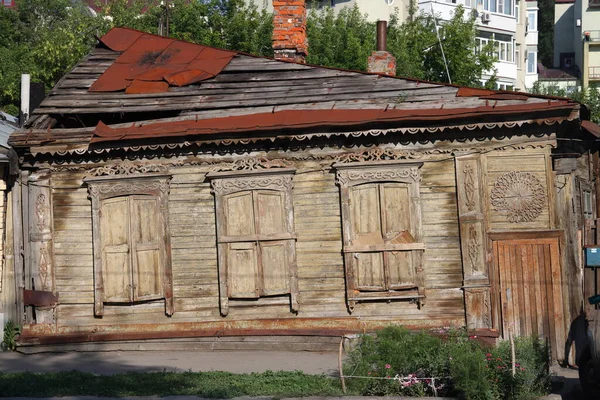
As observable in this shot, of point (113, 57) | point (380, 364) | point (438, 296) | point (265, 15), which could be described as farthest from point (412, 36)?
point (380, 364)

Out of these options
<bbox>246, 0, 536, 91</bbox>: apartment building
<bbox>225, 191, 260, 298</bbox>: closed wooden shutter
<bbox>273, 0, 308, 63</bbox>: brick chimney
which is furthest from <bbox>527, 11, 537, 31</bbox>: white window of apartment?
<bbox>225, 191, 260, 298</bbox>: closed wooden shutter

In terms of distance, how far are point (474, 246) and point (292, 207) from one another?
2.83 metres

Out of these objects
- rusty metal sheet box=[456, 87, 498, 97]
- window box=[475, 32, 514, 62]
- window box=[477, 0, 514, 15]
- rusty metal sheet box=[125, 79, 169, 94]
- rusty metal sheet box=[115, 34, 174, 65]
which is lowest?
rusty metal sheet box=[456, 87, 498, 97]

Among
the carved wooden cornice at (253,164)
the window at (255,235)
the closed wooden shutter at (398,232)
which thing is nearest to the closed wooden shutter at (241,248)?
the window at (255,235)

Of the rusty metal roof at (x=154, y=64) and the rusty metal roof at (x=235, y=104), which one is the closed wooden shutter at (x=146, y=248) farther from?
the rusty metal roof at (x=154, y=64)

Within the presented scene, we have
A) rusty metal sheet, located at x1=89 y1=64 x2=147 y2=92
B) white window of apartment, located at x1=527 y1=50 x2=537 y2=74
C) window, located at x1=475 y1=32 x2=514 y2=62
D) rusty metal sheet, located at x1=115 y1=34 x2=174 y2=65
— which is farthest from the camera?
white window of apartment, located at x1=527 y1=50 x2=537 y2=74

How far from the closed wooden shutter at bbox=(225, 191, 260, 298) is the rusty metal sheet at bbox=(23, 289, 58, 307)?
2932 millimetres

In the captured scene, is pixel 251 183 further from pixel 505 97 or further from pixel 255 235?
pixel 505 97

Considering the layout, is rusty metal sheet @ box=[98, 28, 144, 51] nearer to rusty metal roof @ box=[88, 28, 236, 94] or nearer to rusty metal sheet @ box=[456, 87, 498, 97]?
rusty metal roof @ box=[88, 28, 236, 94]

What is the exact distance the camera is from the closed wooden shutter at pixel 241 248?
51.8 ft

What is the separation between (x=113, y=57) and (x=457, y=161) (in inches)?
262

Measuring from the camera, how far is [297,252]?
1571 centimetres

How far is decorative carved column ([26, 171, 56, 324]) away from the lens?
1633cm

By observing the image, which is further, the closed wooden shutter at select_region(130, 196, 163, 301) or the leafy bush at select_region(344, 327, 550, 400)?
the closed wooden shutter at select_region(130, 196, 163, 301)
